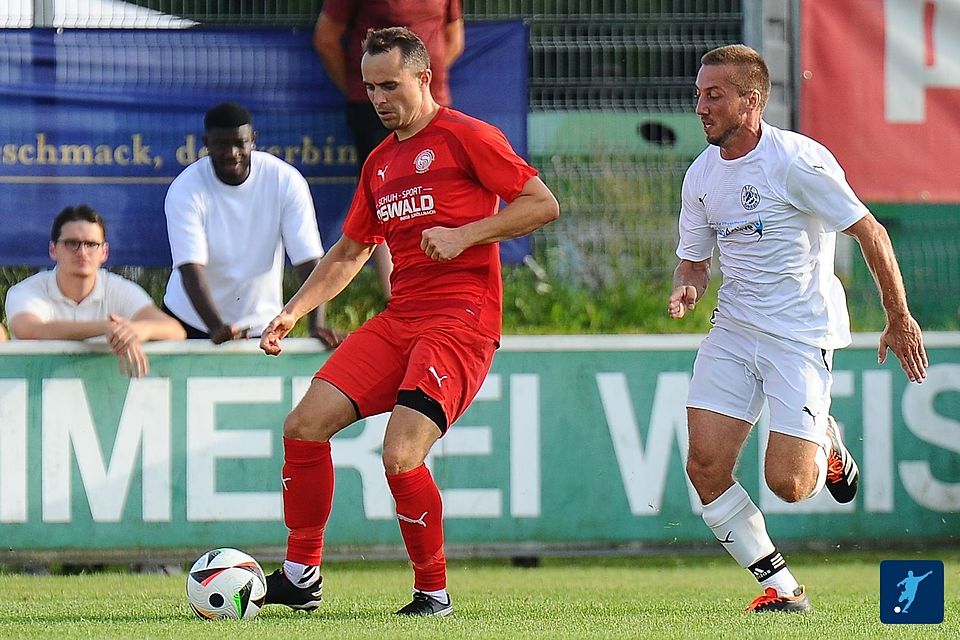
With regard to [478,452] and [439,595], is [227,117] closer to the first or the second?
[478,452]

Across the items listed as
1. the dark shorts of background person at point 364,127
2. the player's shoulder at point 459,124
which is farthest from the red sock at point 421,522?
the dark shorts of background person at point 364,127

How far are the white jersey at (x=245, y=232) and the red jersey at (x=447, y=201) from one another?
218 cm

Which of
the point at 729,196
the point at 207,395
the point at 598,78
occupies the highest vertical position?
the point at 598,78

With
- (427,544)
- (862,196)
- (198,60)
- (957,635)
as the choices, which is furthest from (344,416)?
(862,196)

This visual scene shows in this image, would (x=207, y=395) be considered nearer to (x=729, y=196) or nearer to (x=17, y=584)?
(x=17, y=584)

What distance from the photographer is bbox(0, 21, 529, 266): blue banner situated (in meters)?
9.43

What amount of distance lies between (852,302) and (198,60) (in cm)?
424

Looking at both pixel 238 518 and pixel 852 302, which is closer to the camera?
pixel 238 518

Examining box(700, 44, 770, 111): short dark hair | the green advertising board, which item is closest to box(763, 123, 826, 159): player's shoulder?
box(700, 44, 770, 111): short dark hair

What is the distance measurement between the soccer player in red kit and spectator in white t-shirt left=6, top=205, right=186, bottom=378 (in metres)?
2.35

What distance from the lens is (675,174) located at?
387 inches

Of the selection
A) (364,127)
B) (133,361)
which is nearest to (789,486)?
(133,361)

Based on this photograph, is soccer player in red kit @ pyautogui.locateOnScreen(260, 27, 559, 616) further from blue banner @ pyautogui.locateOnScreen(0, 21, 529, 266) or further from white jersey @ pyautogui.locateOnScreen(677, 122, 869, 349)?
blue banner @ pyautogui.locateOnScreen(0, 21, 529, 266)

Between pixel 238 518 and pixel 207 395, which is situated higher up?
pixel 207 395
